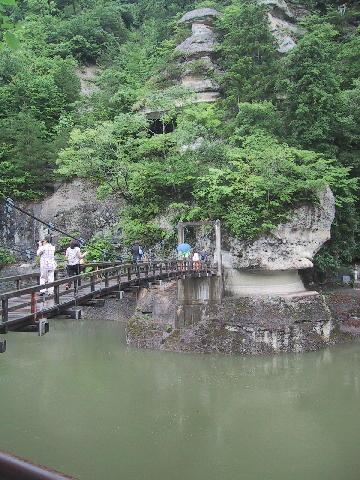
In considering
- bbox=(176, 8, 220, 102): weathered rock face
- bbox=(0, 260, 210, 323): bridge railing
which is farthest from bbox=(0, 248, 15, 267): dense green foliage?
bbox=(176, 8, 220, 102): weathered rock face

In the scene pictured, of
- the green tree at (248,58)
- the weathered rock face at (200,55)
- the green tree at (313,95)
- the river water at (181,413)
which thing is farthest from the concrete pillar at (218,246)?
the weathered rock face at (200,55)

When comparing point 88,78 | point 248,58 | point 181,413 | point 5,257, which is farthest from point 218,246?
point 88,78

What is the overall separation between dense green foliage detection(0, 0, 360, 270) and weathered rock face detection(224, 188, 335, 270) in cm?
44

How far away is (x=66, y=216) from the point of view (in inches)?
876

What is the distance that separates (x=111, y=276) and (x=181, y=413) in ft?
12.0

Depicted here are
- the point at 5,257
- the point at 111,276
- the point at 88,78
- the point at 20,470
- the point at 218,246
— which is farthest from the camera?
the point at 88,78

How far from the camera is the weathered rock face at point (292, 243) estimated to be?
17.1 meters

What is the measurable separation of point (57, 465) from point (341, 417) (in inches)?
243

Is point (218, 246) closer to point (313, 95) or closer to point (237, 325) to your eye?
point (237, 325)

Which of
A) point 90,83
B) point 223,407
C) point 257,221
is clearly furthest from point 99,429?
point 90,83

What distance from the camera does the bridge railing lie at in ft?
24.8

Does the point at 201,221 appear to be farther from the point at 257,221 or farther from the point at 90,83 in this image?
the point at 90,83

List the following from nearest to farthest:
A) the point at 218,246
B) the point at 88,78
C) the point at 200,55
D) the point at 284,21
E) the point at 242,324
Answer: the point at 242,324 → the point at 218,246 → the point at 200,55 → the point at 284,21 → the point at 88,78

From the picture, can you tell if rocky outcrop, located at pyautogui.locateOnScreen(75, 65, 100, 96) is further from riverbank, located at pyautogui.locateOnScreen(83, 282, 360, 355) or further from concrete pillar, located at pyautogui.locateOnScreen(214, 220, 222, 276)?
riverbank, located at pyautogui.locateOnScreen(83, 282, 360, 355)
